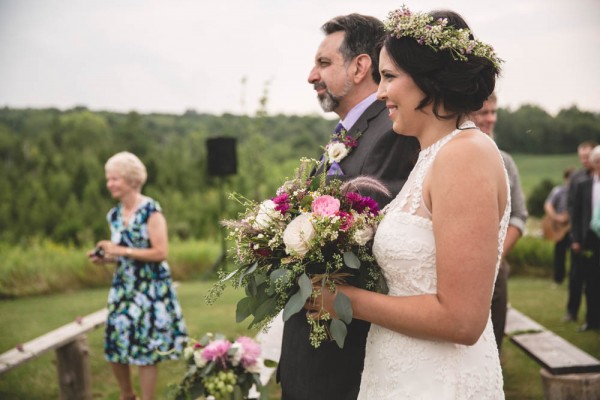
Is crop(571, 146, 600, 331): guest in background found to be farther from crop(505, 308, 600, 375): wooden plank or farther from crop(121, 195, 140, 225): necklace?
crop(121, 195, 140, 225): necklace

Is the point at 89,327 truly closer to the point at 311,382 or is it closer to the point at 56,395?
the point at 56,395

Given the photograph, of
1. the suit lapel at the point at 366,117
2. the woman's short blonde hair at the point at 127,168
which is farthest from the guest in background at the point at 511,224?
the woman's short blonde hair at the point at 127,168

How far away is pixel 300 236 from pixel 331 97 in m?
1.19

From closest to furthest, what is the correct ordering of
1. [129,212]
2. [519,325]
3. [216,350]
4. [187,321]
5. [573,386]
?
[216,350]
[573,386]
[129,212]
[519,325]
[187,321]

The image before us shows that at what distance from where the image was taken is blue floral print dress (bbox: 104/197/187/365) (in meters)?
4.62

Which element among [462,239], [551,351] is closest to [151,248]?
[551,351]

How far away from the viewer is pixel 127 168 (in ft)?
15.8

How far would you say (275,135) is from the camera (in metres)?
24.2

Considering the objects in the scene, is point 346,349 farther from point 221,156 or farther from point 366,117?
point 221,156

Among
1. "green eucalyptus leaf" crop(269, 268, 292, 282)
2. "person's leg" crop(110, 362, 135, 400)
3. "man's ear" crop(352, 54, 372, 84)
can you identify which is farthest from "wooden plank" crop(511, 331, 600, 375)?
"person's leg" crop(110, 362, 135, 400)

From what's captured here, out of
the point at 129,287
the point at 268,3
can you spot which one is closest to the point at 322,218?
the point at 129,287

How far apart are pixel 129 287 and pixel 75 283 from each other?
346 inches

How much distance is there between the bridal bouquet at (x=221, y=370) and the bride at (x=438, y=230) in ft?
4.14

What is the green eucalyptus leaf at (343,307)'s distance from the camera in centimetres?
179
